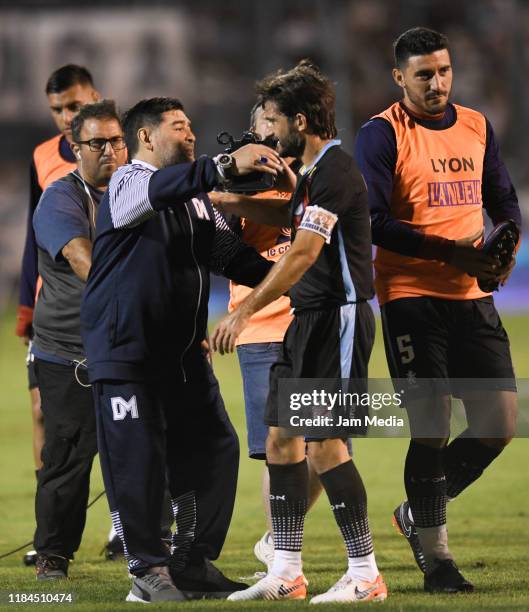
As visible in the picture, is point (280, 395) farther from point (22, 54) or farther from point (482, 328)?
point (22, 54)

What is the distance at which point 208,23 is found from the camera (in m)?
26.8

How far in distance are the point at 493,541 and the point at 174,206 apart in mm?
2814

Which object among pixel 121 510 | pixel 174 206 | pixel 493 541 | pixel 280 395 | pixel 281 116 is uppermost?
pixel 281 116

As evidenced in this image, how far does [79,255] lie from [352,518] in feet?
5.68

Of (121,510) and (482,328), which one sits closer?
(121,510)

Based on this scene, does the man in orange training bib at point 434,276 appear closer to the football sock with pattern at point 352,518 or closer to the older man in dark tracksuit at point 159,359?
the football sock with pattern at point 352,518

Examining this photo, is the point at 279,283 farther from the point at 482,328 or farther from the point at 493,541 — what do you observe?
the point at 493,541

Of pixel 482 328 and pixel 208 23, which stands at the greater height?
pixel 208 23

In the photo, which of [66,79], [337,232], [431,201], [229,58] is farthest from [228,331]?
[229,58]

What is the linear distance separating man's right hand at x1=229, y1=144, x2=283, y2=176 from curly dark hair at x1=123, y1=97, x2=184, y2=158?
513mm

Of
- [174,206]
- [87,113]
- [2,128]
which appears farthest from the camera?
[2,128]

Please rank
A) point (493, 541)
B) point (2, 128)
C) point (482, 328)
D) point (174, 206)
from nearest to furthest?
1. point (174, 206)
2. point (482, 328)
3. point (493, 541)
4. point (2, 128)

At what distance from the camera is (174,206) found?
16.5ft

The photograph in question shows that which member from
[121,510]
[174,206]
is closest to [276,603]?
[121,510]
